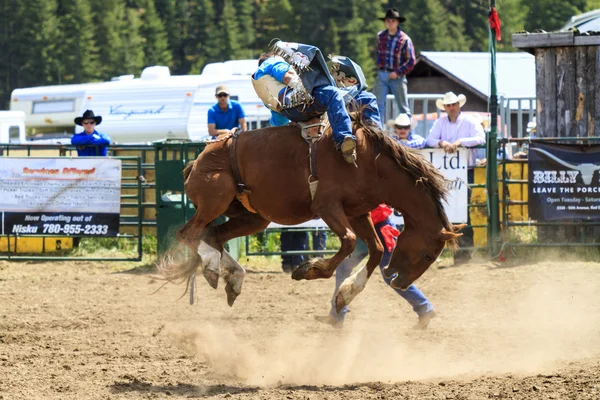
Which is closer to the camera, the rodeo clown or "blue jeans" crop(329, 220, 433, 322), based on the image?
the rodeo clown

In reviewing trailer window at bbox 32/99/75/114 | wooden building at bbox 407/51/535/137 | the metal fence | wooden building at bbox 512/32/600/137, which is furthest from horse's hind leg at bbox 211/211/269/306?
trailer window at bbox 32/99/75/114

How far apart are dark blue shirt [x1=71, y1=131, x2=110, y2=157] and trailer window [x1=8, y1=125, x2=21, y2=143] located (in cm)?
809

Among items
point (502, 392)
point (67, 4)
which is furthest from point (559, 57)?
point (67, 4)

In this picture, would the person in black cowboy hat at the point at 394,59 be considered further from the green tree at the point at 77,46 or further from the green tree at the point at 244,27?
the green tree at the point at 244,27

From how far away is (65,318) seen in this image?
821cm

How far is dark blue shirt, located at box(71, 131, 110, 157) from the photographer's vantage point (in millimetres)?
11688

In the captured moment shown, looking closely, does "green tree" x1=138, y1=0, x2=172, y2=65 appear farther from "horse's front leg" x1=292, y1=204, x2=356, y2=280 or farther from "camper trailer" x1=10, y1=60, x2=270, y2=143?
"horse's front leg" x1=292, y1=204, x2=356, y2=280

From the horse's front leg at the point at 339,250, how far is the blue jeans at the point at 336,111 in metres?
0.44

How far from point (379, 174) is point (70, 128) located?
1732 centimetres

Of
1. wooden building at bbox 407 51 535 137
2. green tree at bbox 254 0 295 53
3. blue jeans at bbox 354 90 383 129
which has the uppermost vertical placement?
green tree at bbox 254 0 295 53

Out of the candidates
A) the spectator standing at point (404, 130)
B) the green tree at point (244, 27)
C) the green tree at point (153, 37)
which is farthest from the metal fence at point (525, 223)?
the green tree at point (153, 37)

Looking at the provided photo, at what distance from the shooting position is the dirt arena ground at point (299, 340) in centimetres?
574

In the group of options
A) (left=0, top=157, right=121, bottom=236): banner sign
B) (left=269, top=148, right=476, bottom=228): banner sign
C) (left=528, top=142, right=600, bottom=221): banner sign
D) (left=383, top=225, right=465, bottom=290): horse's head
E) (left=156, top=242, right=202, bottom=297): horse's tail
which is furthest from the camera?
(left=0, top=157, right=121, bottom=236): banner sign

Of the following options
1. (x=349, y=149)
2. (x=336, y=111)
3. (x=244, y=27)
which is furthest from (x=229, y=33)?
(x=349, y=149)
